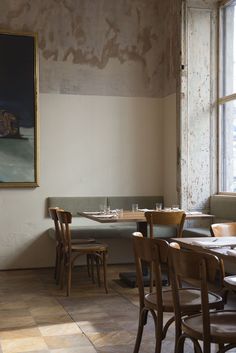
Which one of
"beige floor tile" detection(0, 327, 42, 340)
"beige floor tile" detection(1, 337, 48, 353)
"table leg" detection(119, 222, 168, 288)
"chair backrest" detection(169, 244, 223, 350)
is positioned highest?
"chair backrest" detection(169, 244, 223, 350)

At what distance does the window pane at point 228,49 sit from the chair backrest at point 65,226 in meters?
2.91

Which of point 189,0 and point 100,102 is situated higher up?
point 189,0

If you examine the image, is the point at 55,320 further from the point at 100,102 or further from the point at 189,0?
→ the point at 189,0

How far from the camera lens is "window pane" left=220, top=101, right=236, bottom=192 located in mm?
6855

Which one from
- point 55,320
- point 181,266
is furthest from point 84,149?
point 181,266

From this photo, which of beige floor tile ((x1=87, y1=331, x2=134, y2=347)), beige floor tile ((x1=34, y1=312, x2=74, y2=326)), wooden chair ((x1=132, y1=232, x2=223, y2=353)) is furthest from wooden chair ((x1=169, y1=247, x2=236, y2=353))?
beige floor tile ((x1=34, y1=312, x2=74, y2=326))

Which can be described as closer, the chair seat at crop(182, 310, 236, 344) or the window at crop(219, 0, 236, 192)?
the chair seat at crop(182, 310, 236, 344)

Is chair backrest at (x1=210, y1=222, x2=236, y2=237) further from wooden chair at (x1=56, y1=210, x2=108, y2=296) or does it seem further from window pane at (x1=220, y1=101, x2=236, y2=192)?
window pane at (x1=220, y1=101, x2=236, y2=192)

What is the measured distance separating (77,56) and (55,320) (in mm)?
4036

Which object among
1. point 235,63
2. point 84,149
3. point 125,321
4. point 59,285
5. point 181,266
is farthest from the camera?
point 84,149

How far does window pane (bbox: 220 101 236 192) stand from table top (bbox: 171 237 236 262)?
11.6 feet

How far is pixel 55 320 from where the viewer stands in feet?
14.5

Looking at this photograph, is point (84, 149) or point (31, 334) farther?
point (84, 149)

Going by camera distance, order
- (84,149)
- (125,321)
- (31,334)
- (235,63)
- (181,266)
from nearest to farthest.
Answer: (181,266) < (31,334) < (125,321) < (235,63) < (84,149)
